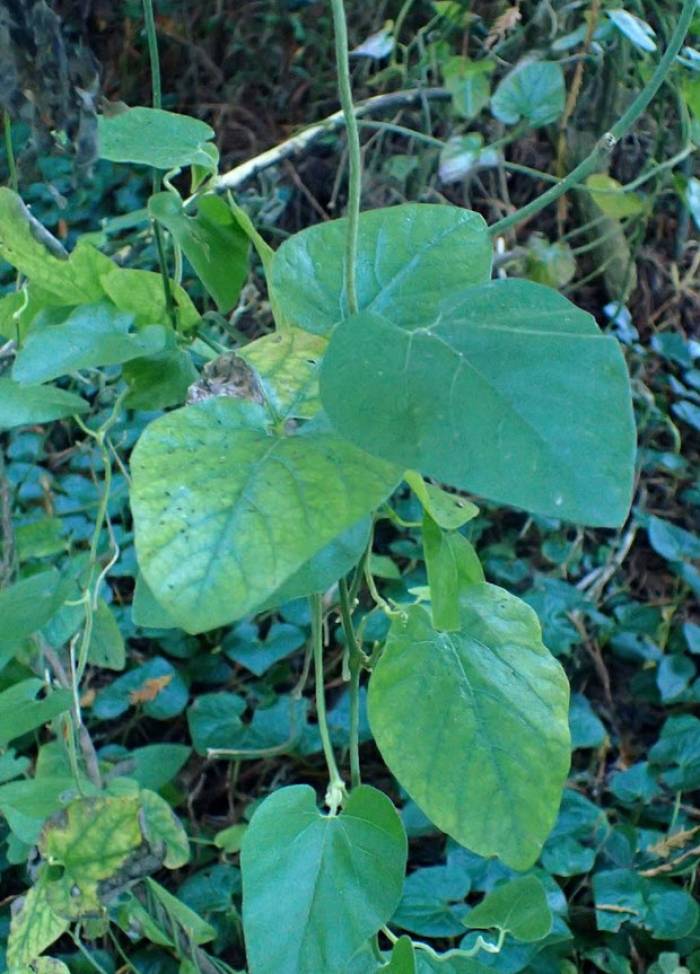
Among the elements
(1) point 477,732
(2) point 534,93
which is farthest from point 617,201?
(1) point 477,732

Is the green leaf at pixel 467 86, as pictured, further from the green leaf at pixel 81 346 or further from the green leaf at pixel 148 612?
the green leaf at pixel 148 612

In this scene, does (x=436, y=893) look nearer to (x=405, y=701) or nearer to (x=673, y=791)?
(x=673, y=791)

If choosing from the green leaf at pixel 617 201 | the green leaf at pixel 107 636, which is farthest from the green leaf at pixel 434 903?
the green leaf at pixel 617 201

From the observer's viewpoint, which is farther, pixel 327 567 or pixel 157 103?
pixel 157 103

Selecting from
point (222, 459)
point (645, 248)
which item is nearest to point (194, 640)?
point (222, 459)

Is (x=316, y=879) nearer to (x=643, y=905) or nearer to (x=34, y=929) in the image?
(x=34, y=929)
